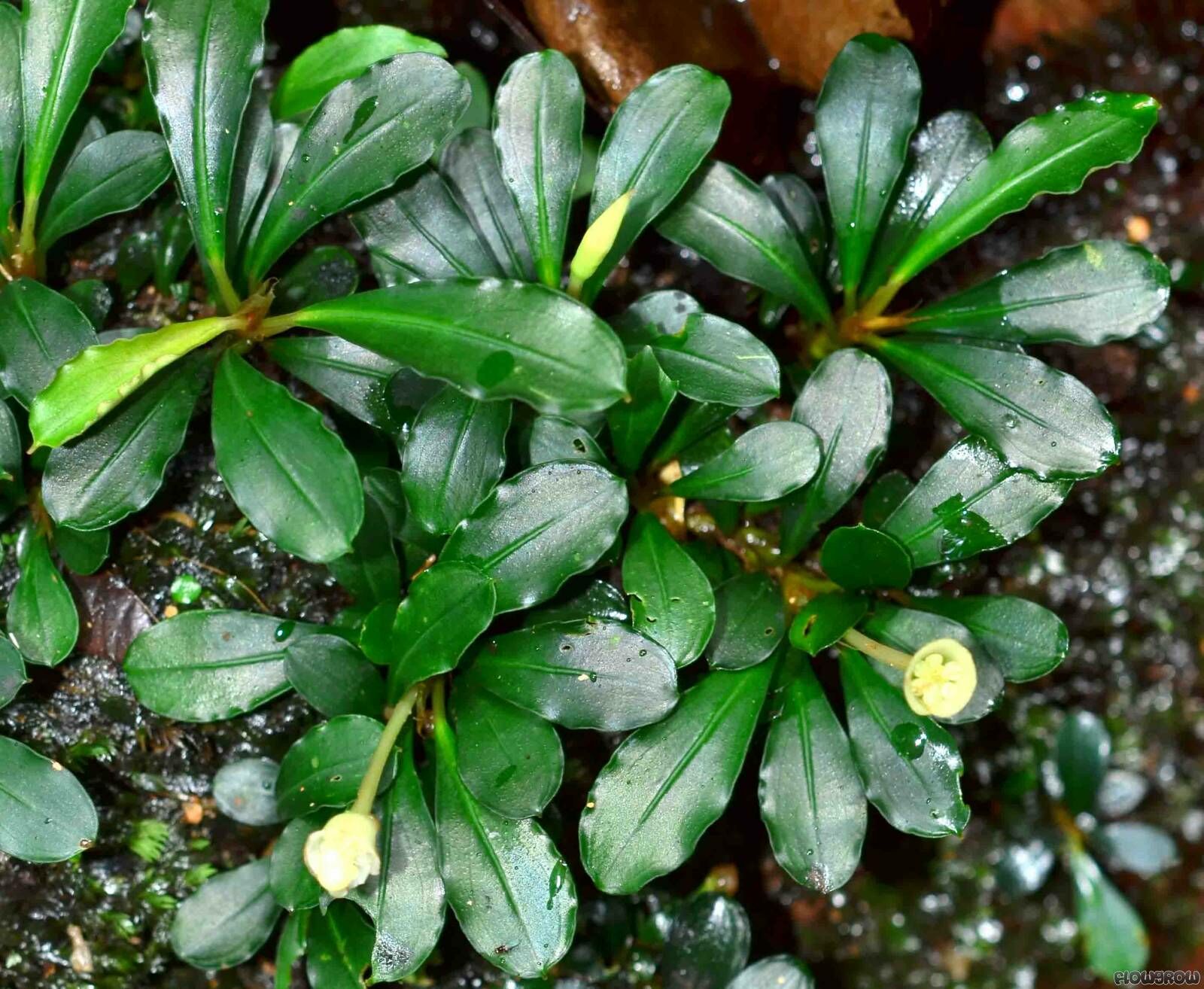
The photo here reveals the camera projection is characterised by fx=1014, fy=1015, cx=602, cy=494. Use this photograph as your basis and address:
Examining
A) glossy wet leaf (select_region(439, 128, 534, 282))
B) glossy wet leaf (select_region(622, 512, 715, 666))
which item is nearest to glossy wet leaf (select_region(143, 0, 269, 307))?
glossy wet leaf (select_region(439, 128, 534, 282))

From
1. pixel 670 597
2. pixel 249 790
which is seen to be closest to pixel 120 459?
pixel 249 790

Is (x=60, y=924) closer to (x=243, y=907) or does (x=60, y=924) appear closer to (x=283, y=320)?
(x=243, y=907)

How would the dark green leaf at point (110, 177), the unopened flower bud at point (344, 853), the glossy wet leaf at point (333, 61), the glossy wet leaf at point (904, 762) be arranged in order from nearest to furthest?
the unopened flower bud at point (344, 853) → the glossy wet leaf at point (904, 762) → the dark green leaf at point (110, 177) → the glossy wet leaf at point (333, 61)

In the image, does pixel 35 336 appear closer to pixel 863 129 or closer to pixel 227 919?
pixel 227 919

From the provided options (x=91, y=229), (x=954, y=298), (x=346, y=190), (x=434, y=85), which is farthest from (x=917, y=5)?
(x=91, y=229)

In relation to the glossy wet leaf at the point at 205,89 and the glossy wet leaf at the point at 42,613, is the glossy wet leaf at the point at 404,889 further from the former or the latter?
the glossy wet leaf at the point at 205,89

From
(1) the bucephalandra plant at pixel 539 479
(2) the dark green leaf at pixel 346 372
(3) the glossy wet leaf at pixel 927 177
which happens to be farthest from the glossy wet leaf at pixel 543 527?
(3) the glossy wet leaf at pixel 927 177

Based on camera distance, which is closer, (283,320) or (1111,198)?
(283,320)
